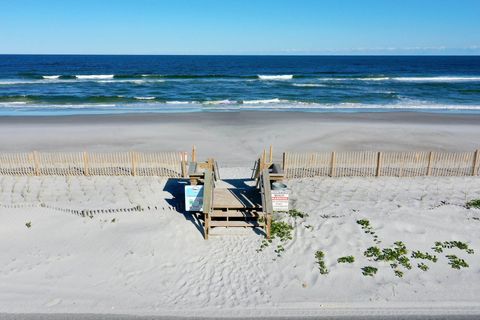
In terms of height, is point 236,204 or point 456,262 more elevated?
point 236,204

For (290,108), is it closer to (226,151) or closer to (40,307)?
(226,151)

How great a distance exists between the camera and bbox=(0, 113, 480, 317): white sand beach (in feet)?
26.1

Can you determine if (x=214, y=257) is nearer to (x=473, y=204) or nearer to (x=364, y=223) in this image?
(x=364, y=223)

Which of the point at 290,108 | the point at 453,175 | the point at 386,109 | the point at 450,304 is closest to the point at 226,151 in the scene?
the point at 453,175

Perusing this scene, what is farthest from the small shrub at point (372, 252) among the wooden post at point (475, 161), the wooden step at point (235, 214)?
the wooden post at point (475, 161)

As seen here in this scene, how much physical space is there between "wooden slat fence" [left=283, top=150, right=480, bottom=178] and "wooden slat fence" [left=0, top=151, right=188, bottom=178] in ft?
15.8

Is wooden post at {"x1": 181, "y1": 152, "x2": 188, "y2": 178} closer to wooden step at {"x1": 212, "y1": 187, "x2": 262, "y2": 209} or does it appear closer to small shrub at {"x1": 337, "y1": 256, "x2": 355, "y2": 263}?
wooden step at {"x1": 212, "y1": 187, "x2": 262, "y2": 209}

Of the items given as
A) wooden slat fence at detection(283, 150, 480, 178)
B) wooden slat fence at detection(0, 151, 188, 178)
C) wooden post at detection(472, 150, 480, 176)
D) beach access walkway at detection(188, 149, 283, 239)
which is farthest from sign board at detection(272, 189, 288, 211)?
wooden post at detection(472, 150, 480, 176)

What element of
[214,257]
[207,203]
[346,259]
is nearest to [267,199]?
[207,203]

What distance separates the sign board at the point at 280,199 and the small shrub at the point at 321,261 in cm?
230

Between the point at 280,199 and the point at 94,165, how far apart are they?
805 cm

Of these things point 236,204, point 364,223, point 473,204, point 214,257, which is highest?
point 236,204

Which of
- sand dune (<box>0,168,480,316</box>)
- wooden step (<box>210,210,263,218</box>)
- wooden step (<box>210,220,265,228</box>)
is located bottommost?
sand dune (<box>0,168,480,316</box>)

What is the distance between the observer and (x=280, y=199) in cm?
1170
